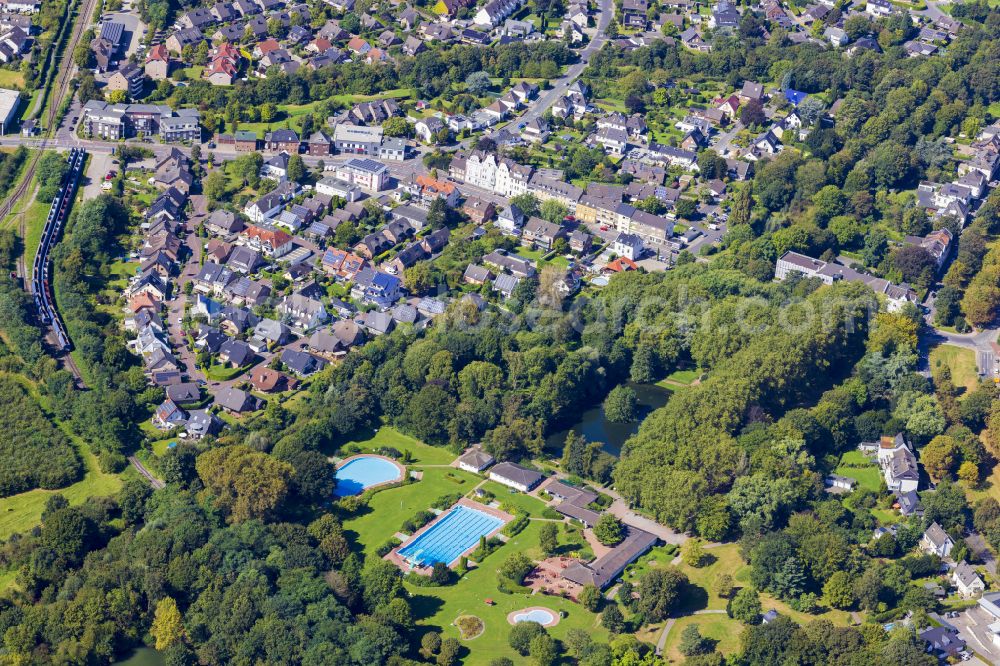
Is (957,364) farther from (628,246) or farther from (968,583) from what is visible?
(628,246)

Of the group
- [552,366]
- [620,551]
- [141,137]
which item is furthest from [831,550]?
[141,137]

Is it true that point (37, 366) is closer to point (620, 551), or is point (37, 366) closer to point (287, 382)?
point (287, 382)

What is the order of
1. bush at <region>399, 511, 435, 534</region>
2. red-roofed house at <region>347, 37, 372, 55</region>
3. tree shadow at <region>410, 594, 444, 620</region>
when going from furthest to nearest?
red-roofed house at <region>347, 37, 372, 55</region> → bush at <region>399, 511, 435, 534</region> → tree shadow at <region>410, 594, 444, 620</region>

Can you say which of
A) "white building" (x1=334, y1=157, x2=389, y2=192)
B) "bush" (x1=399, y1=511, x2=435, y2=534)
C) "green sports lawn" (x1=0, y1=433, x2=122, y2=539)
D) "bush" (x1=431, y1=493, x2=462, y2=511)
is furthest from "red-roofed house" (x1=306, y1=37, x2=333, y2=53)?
"bush" (x1=399, y1=511, x2=435, y2=534)

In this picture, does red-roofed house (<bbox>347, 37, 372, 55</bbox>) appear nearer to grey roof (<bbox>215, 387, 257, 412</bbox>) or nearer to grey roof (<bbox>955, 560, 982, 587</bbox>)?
grey roof (<bbox>215, 387, 257, 412</bbox>)

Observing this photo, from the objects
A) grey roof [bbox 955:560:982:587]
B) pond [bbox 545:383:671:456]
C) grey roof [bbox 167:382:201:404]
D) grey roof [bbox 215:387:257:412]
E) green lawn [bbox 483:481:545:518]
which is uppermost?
grey roof [bbox 167:382:201:404]

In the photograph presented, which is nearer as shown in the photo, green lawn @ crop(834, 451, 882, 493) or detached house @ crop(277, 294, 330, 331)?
green lawn @ crop(834, 451, 882, 493)

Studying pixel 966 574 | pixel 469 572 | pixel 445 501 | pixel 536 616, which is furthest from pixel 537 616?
pixel 966 574
